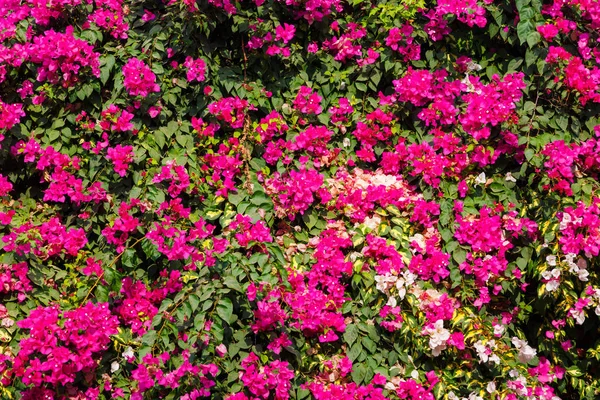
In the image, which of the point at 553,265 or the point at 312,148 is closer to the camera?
the point at 553,265

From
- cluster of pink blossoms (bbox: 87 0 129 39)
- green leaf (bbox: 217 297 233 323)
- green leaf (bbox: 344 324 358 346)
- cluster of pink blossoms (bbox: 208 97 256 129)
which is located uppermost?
cluster of pink blossoms (bbox: 87 0 129 39)

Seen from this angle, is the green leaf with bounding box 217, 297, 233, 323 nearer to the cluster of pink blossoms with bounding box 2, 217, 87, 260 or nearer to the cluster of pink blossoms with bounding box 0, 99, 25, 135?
the cluster of pink blossoms with bounding box 2, 217, 87, 260

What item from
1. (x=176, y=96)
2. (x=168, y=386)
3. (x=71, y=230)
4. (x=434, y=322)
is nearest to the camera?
(x=168, y=386)

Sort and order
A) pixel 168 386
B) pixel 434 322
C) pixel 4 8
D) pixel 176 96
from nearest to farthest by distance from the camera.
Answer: pixel 168 386, pixel 434 322, pixel 176 96, pixel 4 8

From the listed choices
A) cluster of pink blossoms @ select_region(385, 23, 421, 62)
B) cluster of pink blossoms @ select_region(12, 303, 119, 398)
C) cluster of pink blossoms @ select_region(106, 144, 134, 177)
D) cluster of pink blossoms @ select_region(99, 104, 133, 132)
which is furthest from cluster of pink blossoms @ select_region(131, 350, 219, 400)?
cluster of pink blossoms @ select_region(385, 23, 421, 62)

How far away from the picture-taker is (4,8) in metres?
4.94

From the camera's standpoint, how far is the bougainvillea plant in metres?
3.94

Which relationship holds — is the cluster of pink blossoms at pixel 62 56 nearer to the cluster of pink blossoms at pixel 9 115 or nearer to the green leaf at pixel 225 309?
the cluster of pink blossoms at pixel 9 115

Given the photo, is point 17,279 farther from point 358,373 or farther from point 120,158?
point 358,373

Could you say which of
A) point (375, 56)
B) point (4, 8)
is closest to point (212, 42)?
point (375, 56)

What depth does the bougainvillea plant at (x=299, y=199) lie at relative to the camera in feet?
12.9

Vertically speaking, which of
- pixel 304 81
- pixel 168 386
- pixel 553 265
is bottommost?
pixel 168 386

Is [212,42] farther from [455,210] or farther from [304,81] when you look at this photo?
[455,210]

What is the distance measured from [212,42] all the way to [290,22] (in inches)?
23.6
